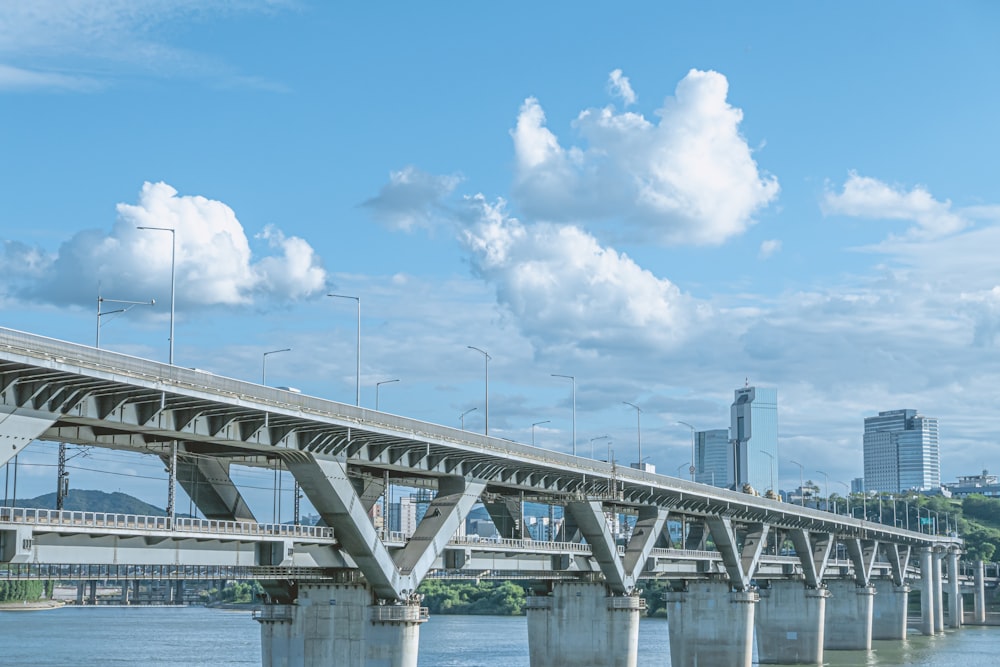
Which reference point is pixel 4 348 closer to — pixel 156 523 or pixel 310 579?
pixel 156 523

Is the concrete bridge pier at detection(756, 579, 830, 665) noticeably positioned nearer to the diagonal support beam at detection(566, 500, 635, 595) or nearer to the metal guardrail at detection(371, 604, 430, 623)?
the diagonal support beam at detection(566, 500, 635, 595)

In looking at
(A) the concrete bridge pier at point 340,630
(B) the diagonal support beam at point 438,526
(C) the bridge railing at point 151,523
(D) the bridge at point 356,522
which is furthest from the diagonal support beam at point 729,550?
A: (C) the bridge railing at point 151,523

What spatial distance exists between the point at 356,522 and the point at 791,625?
90124mm

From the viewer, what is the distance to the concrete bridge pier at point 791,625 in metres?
140

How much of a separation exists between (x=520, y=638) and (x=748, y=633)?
175 ft

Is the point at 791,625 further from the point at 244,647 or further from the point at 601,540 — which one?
the point at 244,647

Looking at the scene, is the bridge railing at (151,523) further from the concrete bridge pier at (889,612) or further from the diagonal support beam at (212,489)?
→ the concrete bridge pier at (889,612)

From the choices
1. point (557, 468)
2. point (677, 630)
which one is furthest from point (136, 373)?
point (677, 630)

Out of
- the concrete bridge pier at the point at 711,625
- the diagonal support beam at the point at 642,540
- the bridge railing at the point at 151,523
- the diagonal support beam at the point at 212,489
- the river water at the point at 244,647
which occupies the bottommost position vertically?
the river water at the point at 244,647

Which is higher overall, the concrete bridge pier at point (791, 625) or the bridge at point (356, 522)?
the bridge at point (356, 522)

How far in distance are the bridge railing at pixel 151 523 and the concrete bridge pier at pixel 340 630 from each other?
5.87m

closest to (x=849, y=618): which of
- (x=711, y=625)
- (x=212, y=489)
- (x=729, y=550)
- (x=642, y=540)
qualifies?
(x=711, y=625)

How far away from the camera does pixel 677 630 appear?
118m

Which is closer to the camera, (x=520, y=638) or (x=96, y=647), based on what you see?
(x=96, y=647)
